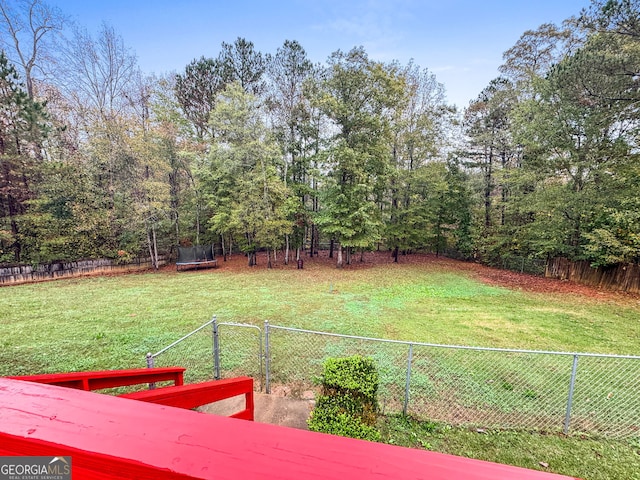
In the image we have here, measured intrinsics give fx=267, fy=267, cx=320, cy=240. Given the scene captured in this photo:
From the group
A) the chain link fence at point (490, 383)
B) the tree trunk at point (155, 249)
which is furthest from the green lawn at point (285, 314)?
the tree trunk at point (155, 249)

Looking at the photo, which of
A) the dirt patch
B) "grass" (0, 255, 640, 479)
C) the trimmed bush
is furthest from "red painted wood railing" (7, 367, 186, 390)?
the dirt patch

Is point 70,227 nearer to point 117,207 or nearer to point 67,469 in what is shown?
point 117,207

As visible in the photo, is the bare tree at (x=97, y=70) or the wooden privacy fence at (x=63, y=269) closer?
the wooden privacy fence at (x=63, y=269)

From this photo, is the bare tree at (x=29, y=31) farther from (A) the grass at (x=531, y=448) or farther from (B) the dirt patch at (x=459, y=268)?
(A) the grass at (x=531, y=448)

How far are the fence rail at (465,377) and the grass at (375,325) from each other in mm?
44

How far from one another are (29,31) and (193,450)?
23049mm

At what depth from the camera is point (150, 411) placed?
2.03 feet

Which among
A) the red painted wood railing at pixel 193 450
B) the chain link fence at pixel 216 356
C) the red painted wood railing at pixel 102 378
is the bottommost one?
the chain link fence at pixel 216 356

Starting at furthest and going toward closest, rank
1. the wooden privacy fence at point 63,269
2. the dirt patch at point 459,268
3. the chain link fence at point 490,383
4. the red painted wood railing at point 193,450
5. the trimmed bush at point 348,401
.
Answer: the wooden privacy fence at point 63,269 < the dirt patch at point 459,268 < the chain link fence at point 490,383 < the trimmed bush at point 348,401 < the red painted wood railing at point 193,450

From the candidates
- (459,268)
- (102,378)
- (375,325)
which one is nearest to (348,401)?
(102,378)

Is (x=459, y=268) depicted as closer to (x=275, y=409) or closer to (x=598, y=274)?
(x=598, y=274)

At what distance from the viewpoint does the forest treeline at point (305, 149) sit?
37.0ft

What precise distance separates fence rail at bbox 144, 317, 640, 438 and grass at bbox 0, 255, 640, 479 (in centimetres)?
4

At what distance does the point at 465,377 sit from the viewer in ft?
16.3
